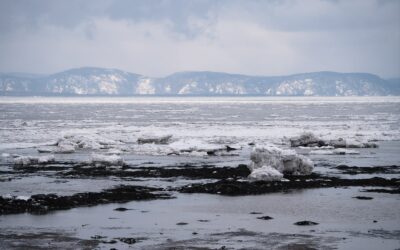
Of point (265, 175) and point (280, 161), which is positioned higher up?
point (280, 161)

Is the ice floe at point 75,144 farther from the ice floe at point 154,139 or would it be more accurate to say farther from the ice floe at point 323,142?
the ice floe at point 323,142

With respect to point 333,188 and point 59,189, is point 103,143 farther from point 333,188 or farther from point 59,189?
point 333,188

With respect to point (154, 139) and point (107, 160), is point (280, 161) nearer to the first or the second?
point (107, 160)

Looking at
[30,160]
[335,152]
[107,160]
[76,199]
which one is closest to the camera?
[76,199]

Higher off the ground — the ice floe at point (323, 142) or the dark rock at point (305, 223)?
the ice floe at point (323, 142)

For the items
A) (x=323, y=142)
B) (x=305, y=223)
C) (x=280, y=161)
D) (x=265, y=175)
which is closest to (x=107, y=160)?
(x=280, y=161)

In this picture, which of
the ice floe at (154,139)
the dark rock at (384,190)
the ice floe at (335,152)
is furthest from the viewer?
the ice floe at (154,139)

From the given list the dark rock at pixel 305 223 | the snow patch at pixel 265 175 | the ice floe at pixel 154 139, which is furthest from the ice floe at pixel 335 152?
the dark rock at pixel 305 223

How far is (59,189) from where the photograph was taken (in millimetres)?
21484

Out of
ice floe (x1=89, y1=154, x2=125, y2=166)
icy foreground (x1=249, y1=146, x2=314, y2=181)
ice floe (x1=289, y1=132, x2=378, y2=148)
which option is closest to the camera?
icy foreground (x1=249, y1=146, x2=314, y2=181)

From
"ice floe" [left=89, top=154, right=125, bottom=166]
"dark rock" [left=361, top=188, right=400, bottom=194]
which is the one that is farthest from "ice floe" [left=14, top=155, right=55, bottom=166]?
"dark rock" [left=361, top=188, right=400, bottom=194]

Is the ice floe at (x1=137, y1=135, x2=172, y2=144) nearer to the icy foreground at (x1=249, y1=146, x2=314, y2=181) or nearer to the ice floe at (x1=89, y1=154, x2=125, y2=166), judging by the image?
the ice floe at (x1=89, y1=154, x2=125, y2=166)

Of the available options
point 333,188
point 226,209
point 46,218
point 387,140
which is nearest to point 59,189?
point 46,218

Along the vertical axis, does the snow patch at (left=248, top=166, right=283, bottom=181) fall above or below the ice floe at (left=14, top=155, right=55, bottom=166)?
above
